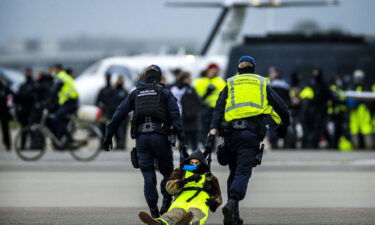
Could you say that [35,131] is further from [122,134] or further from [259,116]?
[259,116]

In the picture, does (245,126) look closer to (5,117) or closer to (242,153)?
(242,153)

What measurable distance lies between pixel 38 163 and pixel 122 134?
4458 millimetres

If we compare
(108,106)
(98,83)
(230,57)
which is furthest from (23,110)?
(98,83)

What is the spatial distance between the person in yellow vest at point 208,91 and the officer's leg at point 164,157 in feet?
25.0

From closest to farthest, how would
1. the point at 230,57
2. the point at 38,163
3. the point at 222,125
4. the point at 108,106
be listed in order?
the point at 222,125, the point at 38,163, the point at 108,106, the point at 230,57

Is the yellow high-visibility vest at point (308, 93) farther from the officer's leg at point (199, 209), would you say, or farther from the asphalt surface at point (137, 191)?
the officer's leg at point (199, 209)

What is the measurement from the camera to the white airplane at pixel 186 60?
99.7ft

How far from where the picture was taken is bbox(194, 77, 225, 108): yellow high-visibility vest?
55.2ft

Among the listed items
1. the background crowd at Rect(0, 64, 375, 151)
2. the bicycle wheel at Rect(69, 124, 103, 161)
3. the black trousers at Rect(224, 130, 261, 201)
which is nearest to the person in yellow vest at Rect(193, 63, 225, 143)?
the bicycle wheel at Rect(69, 124, 103, 161)

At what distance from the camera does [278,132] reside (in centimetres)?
891

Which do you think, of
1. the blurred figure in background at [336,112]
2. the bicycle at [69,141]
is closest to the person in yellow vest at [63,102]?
the bicycle at [69,141]

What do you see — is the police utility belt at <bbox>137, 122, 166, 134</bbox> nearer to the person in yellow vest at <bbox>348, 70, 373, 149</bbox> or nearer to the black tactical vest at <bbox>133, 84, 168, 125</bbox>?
the black tactical vest at <bbox>133, 84, 168, 125</bbox>

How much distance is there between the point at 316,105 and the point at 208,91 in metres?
4.81

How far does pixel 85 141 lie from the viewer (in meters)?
17.4
